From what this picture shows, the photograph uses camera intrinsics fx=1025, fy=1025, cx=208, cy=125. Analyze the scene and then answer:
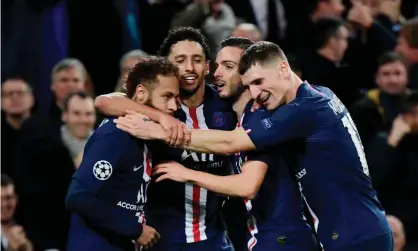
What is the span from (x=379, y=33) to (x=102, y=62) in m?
2.78

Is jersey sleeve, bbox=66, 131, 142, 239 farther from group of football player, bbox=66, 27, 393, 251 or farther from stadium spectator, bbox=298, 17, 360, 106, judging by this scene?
stadium spectator, bbox=298, 17, 360, 106

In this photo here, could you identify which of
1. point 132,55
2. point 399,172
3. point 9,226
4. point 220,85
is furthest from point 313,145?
point 132,55

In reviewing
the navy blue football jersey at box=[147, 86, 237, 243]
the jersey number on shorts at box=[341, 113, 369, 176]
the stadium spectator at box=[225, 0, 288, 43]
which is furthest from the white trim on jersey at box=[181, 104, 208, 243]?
the stadium spectator at box=[225, 0, 288, 43]

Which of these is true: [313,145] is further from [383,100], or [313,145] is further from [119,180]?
[383,100]

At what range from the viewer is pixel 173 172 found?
581cm

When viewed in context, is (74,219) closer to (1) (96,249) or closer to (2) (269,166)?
(1) (96,249)

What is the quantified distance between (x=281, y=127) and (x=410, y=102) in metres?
2.93

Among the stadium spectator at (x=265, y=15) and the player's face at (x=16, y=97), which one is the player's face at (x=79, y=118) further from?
the stadium spectator at (x=265, y=15)

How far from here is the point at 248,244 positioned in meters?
6.03

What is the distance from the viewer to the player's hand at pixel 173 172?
5785 mm

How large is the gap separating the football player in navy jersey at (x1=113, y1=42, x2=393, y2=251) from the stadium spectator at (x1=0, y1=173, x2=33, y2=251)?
259 centimetres

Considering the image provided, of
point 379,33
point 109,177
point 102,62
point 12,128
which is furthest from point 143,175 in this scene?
point 379,33

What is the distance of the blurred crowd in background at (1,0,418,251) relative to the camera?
322 inches

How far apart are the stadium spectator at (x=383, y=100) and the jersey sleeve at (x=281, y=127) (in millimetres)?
3012
